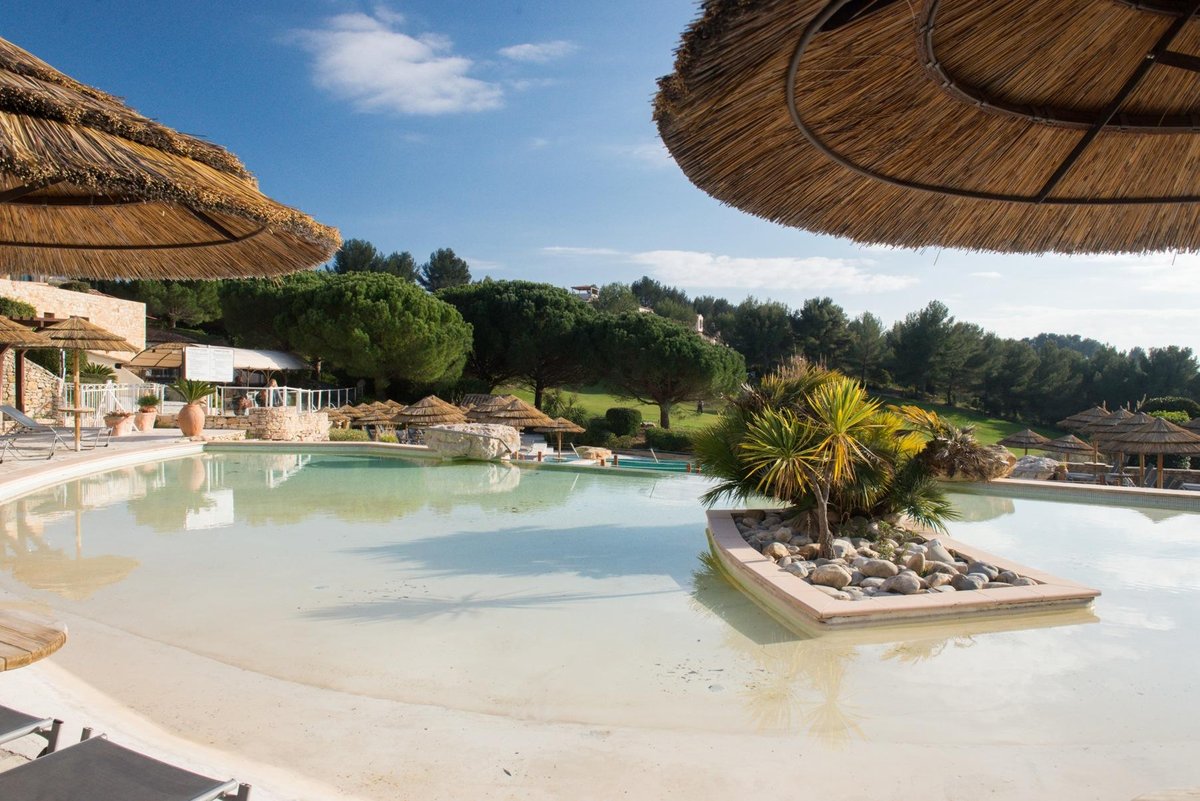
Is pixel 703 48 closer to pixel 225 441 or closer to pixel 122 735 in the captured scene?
pixel 122 735

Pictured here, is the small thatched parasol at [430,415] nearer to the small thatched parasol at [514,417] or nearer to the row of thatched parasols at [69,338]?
the small thatched parasol at [514,417]

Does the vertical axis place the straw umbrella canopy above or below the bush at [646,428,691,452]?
above

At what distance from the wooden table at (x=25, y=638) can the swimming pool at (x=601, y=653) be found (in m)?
0.94

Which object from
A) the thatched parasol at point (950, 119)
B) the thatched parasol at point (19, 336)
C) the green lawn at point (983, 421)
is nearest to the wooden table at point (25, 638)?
the thatched parasol at point (950, 119)

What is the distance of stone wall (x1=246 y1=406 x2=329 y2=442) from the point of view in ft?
59.5

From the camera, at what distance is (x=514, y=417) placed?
17.3 meters

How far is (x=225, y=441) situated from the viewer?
1642 centimetres

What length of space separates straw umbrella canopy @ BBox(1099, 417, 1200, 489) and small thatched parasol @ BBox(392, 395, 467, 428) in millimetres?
14579

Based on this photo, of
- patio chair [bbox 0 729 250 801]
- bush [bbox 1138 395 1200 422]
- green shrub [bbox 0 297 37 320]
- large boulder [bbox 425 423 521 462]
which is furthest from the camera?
bush [bbox 1138 395 1200 422]

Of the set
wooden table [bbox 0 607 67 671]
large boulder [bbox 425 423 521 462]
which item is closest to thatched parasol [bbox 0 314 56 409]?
large boulder [bbox 425 423 521 462]

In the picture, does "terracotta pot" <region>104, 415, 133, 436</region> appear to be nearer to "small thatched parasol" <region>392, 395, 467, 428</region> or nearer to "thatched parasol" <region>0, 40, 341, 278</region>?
"small thatched parasol" <region>392, 395, 467, 428</region>

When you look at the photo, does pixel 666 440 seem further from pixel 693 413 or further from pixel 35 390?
pixel 35 390

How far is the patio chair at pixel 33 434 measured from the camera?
11.9 meters

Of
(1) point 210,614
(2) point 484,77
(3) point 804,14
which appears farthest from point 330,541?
(2) point 484,77
